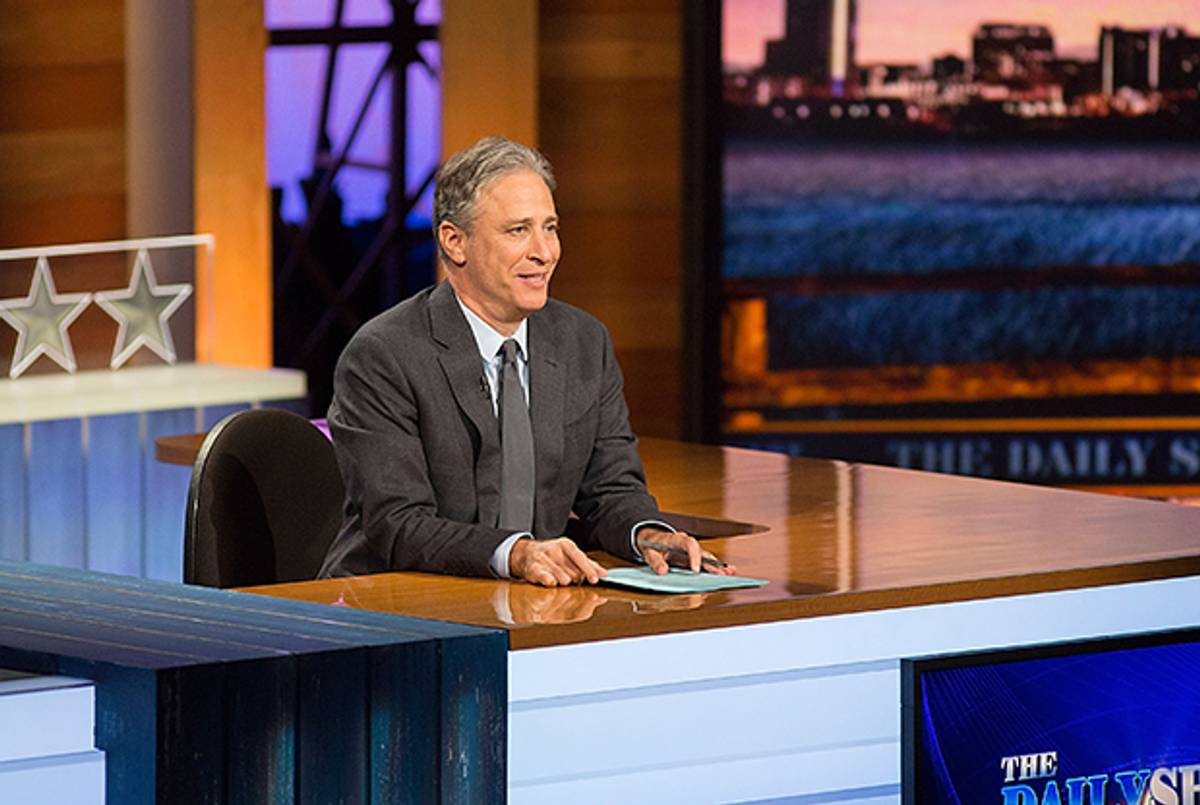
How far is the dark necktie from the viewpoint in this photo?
3.01 m

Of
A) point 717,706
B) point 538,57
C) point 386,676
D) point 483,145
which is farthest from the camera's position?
point 538,57

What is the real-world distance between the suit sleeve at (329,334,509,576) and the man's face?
0.16 m

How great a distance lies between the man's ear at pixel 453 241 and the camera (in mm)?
2998

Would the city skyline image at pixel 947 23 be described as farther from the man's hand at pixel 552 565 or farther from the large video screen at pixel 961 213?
the man's hand at pixel 552 565

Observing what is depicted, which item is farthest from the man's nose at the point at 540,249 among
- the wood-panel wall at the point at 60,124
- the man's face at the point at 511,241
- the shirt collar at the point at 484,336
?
the wood-panel wall at the point at 60,124

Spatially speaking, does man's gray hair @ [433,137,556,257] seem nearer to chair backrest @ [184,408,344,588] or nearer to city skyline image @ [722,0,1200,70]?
chair backrest @ [184,408,344,588]

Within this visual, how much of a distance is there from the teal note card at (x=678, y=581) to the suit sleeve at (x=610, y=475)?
0.30 meters

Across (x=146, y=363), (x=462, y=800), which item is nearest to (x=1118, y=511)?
(x=462, y=800)

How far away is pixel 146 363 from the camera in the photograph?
5.74 meters

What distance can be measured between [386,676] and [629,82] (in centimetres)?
421

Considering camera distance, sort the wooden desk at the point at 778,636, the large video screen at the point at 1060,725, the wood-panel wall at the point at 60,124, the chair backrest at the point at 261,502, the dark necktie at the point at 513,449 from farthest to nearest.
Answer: the wood-panel wall at the point at 60,124 → the chair backrest at the point at 261,502 → the dark necktie at the point at 513,449 → the large video screen at the point at 1060,725 → the wooden desk at the point at 778,636

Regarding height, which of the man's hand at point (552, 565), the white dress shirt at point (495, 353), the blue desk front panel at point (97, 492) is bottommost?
the blue desk front panel at point (97, 492)

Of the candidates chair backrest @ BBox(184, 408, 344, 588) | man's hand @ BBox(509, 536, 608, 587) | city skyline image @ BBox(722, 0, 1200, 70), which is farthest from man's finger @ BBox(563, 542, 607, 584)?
city skyline image @ BBox(722, 0, 1200, 70)

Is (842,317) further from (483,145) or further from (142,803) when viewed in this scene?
(142,803)
